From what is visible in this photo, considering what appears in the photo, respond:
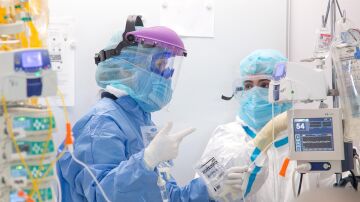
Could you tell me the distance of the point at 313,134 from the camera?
1594 mm

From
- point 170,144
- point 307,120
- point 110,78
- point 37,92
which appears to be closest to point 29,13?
point 37,92

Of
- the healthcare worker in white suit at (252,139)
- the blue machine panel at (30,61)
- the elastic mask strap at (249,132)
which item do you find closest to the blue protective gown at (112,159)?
the healthcare worker in white suit at (252,139)

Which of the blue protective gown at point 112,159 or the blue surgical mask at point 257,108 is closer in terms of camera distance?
the blue protective gown at point 112,159

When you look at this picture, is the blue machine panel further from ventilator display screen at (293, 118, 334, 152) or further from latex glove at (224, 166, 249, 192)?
latex glove at (224, 166, 249, 192)

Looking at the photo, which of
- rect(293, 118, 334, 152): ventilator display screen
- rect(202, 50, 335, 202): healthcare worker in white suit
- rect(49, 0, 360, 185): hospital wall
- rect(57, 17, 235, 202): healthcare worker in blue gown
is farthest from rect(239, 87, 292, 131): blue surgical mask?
rect(293, 118, 334, 152): ventilator display screen

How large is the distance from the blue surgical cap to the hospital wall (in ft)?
0.84

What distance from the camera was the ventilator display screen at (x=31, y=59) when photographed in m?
0.99

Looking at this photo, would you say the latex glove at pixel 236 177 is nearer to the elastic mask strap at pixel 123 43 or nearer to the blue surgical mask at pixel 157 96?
the blue surgical mask at pixel 157 96

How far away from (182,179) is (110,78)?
97 centimetres

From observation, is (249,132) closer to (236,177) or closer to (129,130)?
(236,177)

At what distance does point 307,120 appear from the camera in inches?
63.1

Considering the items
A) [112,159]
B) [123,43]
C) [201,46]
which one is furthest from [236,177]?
[201,46]

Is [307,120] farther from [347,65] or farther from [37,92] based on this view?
[37,92]

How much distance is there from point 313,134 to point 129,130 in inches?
27.4
